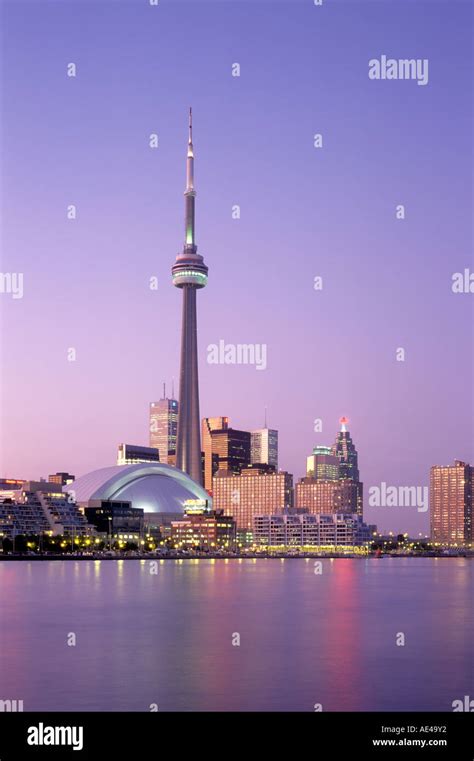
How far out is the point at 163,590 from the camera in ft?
323

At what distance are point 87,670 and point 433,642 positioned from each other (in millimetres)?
21461

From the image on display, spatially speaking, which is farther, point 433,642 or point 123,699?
point 433,642

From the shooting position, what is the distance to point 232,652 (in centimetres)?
4875

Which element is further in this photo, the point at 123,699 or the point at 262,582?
the point at 262,582

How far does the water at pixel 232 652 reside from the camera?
119 feet

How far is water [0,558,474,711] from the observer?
36219mm

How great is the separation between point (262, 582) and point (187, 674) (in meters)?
81.3

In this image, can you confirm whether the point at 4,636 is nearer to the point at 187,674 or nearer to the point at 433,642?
the point at 187,674

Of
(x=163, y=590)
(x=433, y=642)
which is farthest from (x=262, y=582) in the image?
(x=433, y=642)

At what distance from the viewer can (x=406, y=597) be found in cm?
9375
